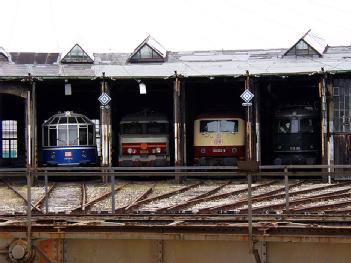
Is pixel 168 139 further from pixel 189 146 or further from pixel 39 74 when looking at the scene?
pixel 39 74

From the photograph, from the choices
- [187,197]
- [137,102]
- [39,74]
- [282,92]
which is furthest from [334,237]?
[137,102]

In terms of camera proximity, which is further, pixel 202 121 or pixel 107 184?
pixel 202 121

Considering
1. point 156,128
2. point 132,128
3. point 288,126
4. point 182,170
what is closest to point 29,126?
point 132,128

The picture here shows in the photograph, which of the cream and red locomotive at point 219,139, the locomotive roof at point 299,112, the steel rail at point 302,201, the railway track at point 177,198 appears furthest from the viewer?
the locomotive roof at point 299,112

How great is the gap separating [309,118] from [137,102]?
10.6m

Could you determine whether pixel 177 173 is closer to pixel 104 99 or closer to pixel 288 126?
pixel 104 99

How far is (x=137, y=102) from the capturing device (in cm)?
3459

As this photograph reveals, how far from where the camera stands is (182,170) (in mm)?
25109

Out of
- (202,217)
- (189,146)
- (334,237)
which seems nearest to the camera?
(334,237)

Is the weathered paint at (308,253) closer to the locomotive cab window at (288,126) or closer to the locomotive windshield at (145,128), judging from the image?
the locomotive cab window at (288,126)

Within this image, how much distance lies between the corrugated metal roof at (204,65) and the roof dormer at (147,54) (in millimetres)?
558

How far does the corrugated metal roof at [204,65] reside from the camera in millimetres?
27156

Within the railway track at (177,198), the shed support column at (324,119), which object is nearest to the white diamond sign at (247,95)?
the shed support column at (324,119)

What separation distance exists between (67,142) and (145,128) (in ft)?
11.8
